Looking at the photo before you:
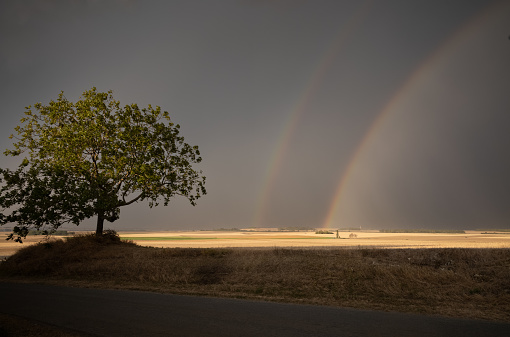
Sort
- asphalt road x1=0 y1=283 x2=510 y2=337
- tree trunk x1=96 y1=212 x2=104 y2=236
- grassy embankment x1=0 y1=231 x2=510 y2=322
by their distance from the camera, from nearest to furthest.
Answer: asphalt road x1=0 y1=283 x2=510 y2=337, grassy embankment x1=0 y1=231 x2=510 y2=322, tree trunk x1=96 y1=212 x2=104 y2=236

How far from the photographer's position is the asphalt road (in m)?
9.33

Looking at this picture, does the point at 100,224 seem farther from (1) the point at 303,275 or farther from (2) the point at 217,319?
(2) the point at 217,319

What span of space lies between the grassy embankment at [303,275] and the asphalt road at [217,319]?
1.66 m

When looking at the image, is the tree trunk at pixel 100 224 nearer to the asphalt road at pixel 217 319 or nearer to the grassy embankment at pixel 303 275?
the grassy embankment at pixel 303 275

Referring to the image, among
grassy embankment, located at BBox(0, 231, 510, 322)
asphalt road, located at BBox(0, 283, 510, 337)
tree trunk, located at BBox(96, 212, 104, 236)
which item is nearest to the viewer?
asphalt road, located at BBox(0, 283, 510, 337)

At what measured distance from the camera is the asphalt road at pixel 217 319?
933cm

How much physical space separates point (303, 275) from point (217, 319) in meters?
8.61

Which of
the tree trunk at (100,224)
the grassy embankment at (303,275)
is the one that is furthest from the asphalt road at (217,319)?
the tree trunk at (100,224)

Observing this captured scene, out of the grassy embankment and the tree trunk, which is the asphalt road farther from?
the tree trunk

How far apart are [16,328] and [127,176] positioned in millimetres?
21768

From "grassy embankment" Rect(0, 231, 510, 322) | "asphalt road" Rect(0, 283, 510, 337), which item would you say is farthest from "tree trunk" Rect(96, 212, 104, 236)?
"asphalt road" Rect(0, 283, 510, 337)

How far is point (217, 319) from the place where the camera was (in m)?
10.8

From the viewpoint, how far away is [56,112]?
30.8 metres

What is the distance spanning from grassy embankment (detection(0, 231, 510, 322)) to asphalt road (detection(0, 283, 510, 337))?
1662 mm
